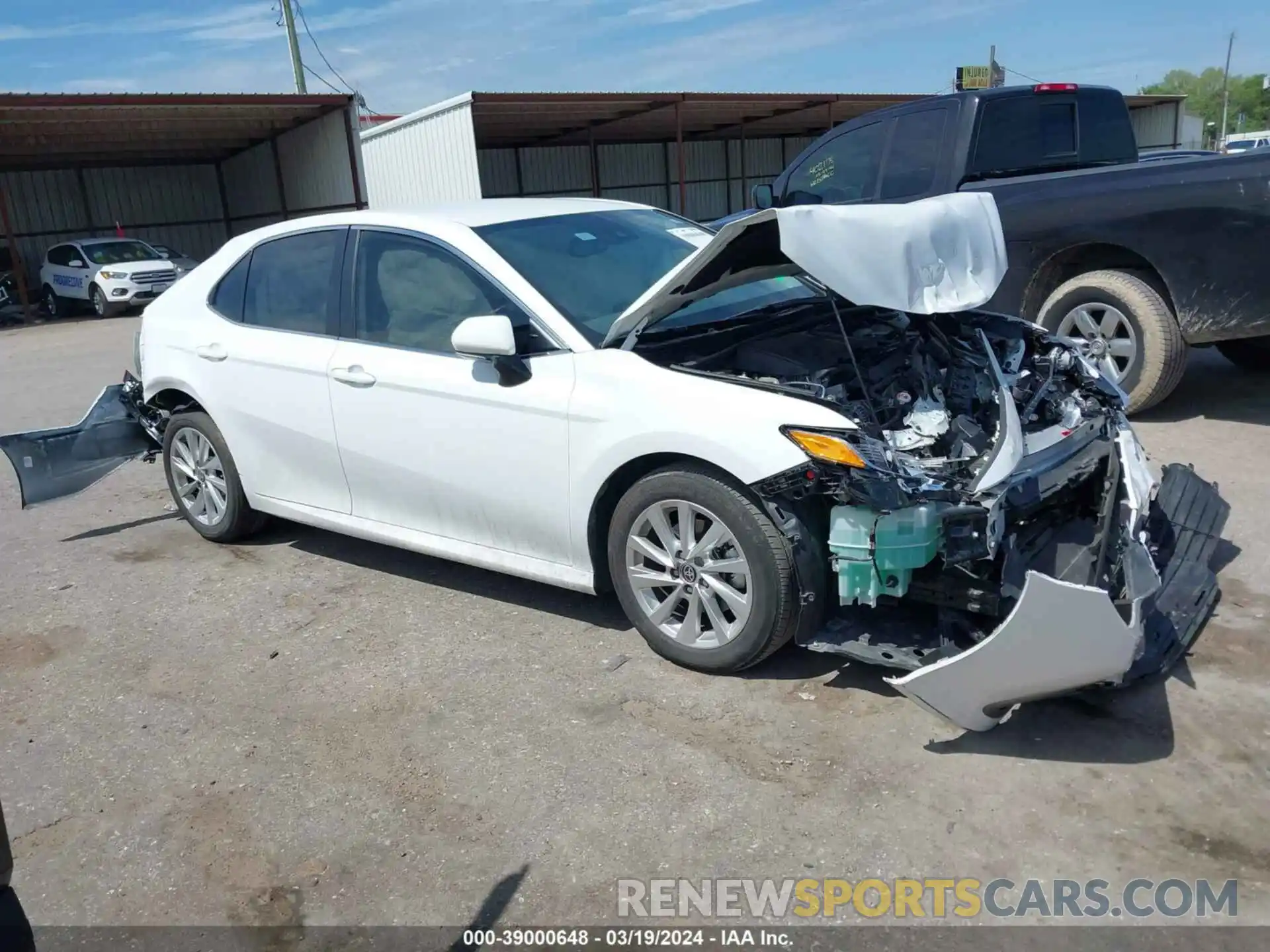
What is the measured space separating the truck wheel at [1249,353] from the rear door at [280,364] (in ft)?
20.5

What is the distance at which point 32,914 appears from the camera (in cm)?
282

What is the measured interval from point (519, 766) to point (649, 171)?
30.7 meters

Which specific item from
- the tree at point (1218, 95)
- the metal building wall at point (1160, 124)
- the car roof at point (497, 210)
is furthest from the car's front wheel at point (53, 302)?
the tree at point (1218, 95)

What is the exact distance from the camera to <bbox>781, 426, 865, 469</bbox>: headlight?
3.22 metres

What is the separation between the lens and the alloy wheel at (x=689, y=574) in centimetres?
358

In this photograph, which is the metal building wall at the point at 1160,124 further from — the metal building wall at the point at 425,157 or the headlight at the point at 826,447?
the headlight at the point at 826,447

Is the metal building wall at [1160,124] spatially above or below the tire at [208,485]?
above

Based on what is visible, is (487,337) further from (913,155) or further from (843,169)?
(843,169)

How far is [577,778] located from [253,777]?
109 cm

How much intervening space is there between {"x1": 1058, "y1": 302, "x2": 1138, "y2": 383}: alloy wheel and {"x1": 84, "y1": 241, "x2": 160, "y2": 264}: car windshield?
67.1ft

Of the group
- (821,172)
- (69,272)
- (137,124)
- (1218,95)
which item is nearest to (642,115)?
(137,124)

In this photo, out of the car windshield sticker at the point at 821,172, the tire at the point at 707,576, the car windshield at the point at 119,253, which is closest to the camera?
the tire at the point at 707,576

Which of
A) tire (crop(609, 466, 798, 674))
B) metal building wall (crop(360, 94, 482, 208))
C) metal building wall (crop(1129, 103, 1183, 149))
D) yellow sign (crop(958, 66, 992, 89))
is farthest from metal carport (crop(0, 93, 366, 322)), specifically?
metal building wall (crop(1129, 103, 1183, 149))

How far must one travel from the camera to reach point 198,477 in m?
5.52
